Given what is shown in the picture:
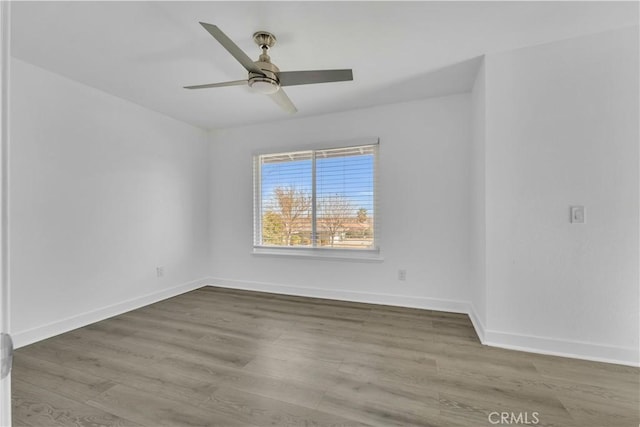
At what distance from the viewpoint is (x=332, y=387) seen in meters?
1.78

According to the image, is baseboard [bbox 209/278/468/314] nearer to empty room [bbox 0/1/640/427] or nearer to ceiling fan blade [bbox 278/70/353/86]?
empty room [bbox 0/1/640/427]

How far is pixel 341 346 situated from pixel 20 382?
7.13ft

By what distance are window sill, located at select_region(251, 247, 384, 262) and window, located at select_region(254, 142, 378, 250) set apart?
5cm

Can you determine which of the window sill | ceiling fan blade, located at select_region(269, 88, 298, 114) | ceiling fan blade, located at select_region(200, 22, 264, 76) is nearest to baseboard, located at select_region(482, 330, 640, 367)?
the window sill

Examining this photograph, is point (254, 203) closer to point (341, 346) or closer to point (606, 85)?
point (341, 346)

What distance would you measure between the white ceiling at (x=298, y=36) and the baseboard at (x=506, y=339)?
231cm

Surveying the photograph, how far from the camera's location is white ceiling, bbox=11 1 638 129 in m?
1.82

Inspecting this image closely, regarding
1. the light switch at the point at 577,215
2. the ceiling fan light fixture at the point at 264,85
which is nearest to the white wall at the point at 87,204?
the ceiling fan light fixture at the point at 264,85

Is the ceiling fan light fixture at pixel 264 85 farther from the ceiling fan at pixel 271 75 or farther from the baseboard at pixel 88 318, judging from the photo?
the baseboard at pixel 88 318

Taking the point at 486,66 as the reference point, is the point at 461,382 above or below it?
below

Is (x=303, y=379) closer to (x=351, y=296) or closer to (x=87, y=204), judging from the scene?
(x=351, y=296)

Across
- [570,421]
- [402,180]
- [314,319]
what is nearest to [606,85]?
[402,180]

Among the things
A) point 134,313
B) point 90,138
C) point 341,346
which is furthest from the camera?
point 134,313

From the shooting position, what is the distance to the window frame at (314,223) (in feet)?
11.6
